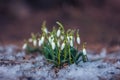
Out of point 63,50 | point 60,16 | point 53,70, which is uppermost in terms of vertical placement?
point 60,16

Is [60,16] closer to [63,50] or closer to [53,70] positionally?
[63,50]

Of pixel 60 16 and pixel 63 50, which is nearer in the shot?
pixel 63 50

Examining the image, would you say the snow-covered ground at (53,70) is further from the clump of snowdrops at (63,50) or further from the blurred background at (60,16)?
the blurred background at (60,16)

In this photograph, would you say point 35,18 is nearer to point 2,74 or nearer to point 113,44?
point 113,44

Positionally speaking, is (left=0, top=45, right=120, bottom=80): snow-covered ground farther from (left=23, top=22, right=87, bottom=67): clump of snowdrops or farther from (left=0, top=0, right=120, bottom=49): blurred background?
(left=0, top=0, right=120, bottom=49): blurred background

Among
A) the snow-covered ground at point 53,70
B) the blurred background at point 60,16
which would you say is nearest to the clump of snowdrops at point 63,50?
the snow-covered ground at point 53,70

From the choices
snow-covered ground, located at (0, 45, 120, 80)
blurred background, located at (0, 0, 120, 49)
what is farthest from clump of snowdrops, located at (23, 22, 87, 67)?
blurred background, located at (0, 0, 120, 49)

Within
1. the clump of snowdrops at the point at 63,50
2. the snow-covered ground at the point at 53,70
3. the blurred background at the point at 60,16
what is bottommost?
the snow-covered ground at the point at 53,70

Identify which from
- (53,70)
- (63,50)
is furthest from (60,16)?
(53,70)

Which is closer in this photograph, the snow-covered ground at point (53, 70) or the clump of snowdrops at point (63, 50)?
the snow-covered ground at point (53, 70)
